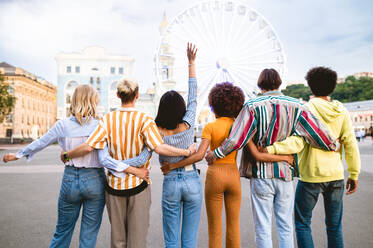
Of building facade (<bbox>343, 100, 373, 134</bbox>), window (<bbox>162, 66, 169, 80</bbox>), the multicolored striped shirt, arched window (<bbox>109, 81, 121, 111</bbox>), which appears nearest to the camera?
the multicolored striped shirt

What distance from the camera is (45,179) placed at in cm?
898

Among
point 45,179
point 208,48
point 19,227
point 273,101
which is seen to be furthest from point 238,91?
point 208,48

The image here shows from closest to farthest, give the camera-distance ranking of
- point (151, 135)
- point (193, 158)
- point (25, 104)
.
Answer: point (151, 135)
point (193, 158)
point (25, 104)

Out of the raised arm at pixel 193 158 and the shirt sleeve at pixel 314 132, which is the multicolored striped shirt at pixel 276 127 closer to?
the shirt sleeve at pixel 314 132

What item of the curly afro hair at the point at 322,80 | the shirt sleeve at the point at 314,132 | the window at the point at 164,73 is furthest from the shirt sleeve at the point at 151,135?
the window at the point at 164,73

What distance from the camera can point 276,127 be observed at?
2.89 metres

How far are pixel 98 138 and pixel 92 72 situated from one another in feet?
198

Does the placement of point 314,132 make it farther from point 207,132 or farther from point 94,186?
point 94,186

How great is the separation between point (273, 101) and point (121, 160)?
1527 mm

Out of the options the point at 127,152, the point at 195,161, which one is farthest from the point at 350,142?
A: the point at 127,152

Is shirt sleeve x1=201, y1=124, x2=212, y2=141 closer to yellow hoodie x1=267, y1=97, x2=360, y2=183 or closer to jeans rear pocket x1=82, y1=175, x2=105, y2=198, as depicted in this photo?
yellow hoodie x1=267, y1=97, x2=360, y2=183

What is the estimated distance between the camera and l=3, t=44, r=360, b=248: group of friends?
2750 mm

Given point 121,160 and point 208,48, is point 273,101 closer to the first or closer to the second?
point 121,160

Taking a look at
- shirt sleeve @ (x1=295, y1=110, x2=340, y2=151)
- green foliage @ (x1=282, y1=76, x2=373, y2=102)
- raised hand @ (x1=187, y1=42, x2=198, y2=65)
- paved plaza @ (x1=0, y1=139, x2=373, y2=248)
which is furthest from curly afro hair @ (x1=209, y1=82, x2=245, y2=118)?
green foliage @ (x1=282, y1=76, x2=373, y2=102)
